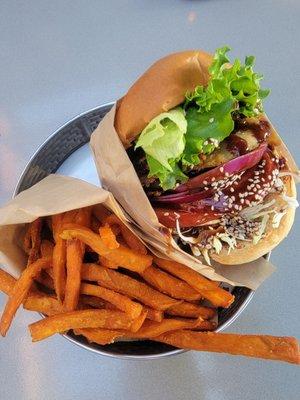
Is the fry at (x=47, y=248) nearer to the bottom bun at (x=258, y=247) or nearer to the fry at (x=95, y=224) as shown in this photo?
the fry at (x=95, y=224)

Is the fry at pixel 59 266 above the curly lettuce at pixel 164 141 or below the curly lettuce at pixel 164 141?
below

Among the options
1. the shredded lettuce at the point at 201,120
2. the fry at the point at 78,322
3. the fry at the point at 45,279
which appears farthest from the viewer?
the fry at the point at 45,279

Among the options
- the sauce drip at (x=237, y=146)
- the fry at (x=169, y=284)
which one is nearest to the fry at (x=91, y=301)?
the fry at (x=169, y=284)

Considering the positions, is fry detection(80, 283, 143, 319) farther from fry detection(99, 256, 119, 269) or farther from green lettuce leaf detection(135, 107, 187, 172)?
green lettuce leaf detection(135, 107, 187, 172)

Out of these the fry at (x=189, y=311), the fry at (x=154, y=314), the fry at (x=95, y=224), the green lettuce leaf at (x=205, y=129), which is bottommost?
the fry at (x=189, y=311)

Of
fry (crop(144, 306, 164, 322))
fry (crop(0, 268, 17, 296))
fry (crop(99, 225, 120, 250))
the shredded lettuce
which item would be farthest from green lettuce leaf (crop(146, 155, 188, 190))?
fry (crop(0, 268, 17, 296))

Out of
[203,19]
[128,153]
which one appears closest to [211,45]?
[203,19]

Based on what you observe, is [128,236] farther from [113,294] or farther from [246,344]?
[246,344]
